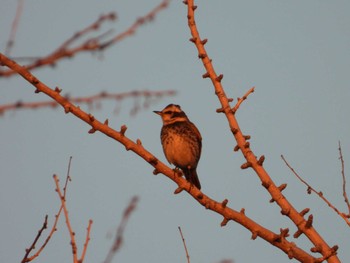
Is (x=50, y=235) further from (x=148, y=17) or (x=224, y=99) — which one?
(x=148, y=17)

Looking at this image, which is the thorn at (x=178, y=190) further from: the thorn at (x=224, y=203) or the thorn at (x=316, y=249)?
the thorn at (x=316, y=249)

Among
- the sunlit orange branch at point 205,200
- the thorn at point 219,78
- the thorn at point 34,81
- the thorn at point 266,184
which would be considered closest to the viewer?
the thorn at point 34,81

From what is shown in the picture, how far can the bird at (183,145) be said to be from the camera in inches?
376

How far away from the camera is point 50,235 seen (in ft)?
12.9

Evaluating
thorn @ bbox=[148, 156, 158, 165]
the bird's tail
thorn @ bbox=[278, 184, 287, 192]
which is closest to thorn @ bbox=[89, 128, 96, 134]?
thorn @ bbox=[148, 156, 158, 165]

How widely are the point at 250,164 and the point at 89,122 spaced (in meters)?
1.40

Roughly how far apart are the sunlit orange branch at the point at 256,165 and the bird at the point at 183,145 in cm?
467

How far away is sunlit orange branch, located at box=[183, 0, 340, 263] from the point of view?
4.04m

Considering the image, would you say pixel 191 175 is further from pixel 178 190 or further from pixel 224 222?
pixel 224 222

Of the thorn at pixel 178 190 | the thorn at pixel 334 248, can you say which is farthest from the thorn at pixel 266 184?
the thorn at pixel 178 190

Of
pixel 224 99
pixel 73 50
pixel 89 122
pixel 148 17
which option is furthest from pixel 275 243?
pixel 73 50

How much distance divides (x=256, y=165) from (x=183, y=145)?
4.98m

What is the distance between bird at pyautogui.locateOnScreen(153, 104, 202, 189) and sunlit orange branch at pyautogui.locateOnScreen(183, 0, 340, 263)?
15.3 ft

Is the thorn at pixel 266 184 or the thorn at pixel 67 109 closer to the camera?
the thorn at pixel 67 109
